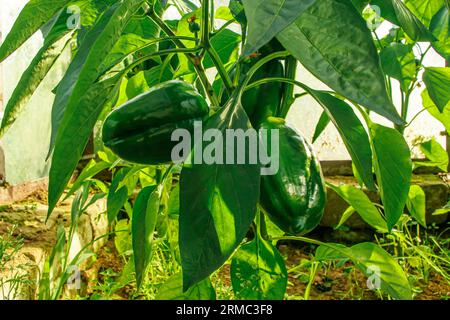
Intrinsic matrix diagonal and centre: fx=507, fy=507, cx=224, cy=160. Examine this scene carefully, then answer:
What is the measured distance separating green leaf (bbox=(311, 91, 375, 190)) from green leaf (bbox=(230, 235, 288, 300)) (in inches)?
6.9

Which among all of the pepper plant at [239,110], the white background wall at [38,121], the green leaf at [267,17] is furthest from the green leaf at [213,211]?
the white background wall at [38,121]

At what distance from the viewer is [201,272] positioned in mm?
245

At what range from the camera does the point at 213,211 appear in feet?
0.88

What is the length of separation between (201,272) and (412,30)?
0.79 ft

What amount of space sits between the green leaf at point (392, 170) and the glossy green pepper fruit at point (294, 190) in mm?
52

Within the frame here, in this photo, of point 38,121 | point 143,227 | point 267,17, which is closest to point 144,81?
point 143,227

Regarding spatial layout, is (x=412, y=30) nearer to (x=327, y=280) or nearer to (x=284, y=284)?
(x=284, y=284)

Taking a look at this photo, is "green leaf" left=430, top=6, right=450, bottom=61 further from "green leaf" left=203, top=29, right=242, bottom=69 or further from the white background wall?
the white background wall

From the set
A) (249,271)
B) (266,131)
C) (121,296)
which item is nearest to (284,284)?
(249,271)

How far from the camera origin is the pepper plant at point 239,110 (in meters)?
0.24

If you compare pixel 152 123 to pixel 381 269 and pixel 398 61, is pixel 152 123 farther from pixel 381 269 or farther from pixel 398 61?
pixel 398 61

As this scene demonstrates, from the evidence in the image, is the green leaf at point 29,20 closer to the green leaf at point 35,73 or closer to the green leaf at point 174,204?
the green leaf at point 35,73

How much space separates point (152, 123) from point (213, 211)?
116mm

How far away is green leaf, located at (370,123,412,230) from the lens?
388mm
